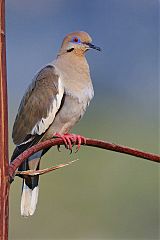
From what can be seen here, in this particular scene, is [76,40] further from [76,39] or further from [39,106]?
[39,106]

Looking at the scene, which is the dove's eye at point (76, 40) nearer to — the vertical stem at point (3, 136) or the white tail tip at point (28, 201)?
the white tail tip at point (28, 201)

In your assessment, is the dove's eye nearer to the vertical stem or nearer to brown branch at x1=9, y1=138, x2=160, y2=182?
brown branch at x1=9, y1=138, x2=160, y2=182

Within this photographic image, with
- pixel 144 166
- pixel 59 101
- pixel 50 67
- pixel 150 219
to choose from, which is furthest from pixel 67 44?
pixel 144 166

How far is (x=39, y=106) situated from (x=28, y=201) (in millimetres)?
298

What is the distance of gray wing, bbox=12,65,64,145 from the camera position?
1644 millimetres

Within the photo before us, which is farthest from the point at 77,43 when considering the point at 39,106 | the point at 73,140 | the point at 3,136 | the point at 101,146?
the point at 3,136

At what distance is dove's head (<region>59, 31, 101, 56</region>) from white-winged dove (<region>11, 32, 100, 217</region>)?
8cm

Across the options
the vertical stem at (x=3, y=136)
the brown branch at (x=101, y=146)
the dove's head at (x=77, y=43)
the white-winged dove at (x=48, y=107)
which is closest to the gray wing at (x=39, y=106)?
the white-winged dove at (x=48, y=107)

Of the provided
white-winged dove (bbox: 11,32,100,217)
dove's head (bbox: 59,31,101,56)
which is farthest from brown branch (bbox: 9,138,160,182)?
dove's head (bbox: 59,31,101,56)

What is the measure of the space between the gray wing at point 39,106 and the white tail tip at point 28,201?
7.4 inches

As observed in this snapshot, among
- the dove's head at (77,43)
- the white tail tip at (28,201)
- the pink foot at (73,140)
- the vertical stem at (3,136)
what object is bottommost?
the vertical stem at (3,136)

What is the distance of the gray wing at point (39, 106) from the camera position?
164 cm

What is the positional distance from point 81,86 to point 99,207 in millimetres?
1076

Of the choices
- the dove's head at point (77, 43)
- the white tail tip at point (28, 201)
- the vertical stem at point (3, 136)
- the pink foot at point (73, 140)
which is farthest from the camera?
the dove's head at point (77, 43)
